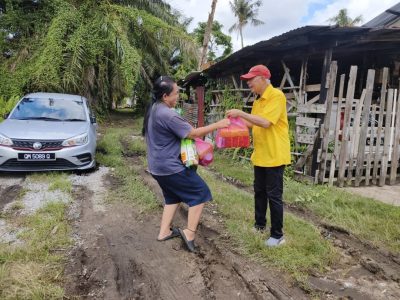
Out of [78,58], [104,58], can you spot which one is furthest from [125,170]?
[104,58]

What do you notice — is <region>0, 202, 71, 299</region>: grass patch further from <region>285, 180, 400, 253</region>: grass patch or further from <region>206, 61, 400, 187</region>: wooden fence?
<region>206, 61, 400, 187</region>: wooden fence

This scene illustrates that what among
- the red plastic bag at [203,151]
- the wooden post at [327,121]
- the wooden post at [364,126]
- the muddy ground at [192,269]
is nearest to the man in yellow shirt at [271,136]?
the red plastic bag at [203,151]

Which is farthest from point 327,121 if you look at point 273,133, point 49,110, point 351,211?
point 49,110

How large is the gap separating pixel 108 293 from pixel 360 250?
276 centimetres

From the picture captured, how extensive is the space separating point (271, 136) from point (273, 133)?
0.04m

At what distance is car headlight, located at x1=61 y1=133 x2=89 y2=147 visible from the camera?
6.34 metres

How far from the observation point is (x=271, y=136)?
3.54 meters

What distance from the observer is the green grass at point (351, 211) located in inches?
164

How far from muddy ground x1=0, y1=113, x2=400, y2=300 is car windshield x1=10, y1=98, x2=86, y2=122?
3278 millimetres

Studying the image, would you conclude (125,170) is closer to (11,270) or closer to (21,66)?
(11,270)

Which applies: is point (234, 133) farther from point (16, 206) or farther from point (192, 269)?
point (16, 206)

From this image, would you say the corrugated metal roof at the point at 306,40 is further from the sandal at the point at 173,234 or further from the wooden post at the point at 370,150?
the sandal at the point at 173,234

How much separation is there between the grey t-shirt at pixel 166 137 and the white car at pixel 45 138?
11.4 feet

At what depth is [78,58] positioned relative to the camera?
13.6m
